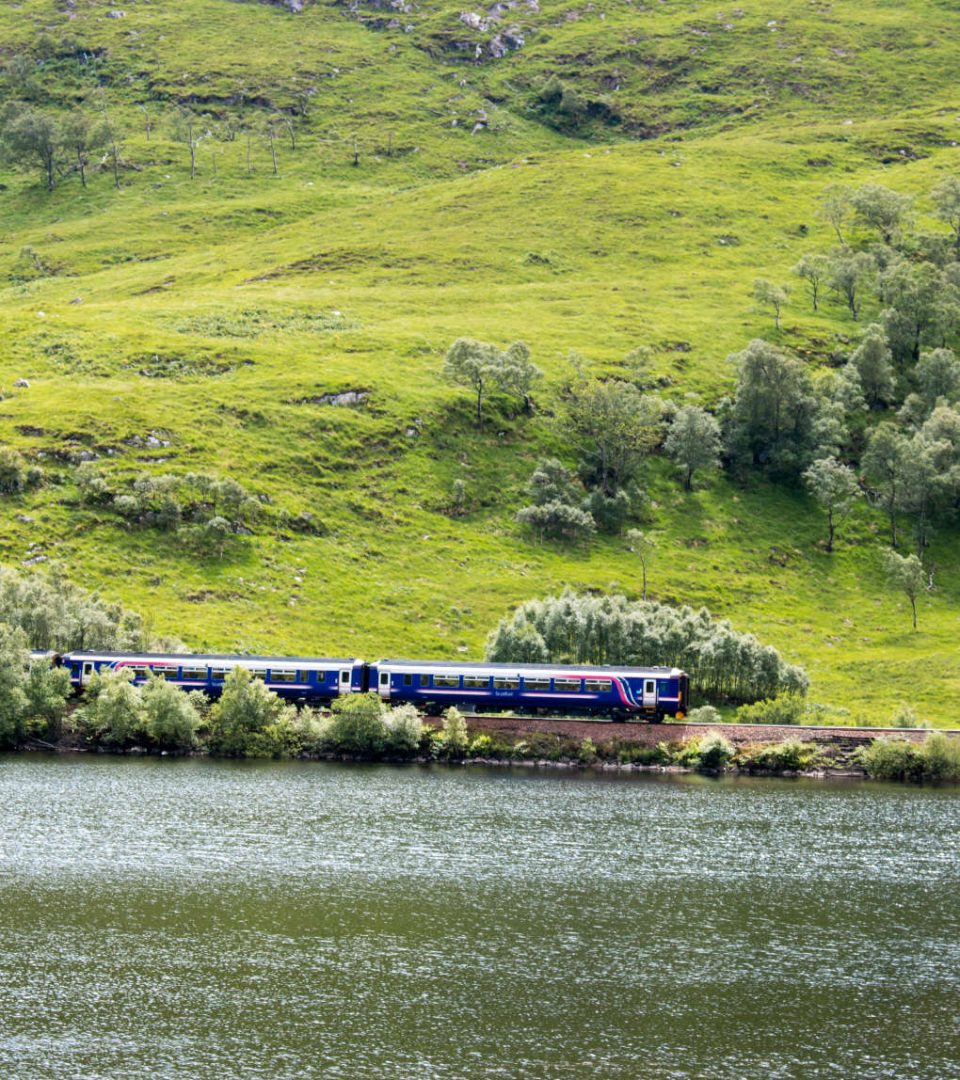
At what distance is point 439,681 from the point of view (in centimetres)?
10488

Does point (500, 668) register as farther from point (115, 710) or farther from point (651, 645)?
point (115, 710)

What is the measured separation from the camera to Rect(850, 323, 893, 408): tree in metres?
190

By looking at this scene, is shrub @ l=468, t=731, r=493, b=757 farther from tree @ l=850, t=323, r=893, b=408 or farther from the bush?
tree @ l=850, t=323, r=893, b=408

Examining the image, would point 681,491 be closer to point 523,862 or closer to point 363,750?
point 363,750

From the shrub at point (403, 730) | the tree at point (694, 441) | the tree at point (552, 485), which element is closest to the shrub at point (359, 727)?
the shrub at point (403, 730)

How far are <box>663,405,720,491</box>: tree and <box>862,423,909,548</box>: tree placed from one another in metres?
20.3

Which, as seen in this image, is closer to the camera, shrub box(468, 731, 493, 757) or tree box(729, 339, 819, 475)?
shrub box(468, 731, 493, 757)

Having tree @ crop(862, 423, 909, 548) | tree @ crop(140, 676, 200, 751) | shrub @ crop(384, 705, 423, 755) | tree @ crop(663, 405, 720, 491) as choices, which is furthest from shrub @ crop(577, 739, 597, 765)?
tree @ crop(862, 423, 909, 548)

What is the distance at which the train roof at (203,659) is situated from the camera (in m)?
105

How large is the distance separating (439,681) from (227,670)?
17078mm

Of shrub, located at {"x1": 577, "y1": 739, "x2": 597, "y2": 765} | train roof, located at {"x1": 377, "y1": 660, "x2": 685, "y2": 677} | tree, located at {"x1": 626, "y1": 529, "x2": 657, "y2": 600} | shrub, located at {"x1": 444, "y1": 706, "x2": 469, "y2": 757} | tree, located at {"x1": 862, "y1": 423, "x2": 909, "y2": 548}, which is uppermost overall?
tree, located at {"x1": 862, "y1": 423, "x2": 909, "y2": 548}

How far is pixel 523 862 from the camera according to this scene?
6906 centimetres

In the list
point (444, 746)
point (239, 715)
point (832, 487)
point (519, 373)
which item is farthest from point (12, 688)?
point (832, 487)

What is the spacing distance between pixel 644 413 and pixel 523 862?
11077cm
